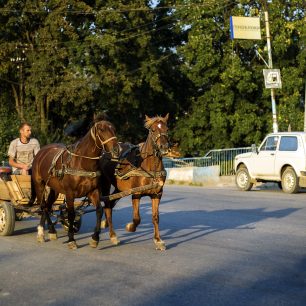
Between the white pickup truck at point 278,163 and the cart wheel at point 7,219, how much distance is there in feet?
40.1

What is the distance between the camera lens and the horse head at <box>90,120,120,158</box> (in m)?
9.77

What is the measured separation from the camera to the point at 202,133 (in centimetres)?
4212

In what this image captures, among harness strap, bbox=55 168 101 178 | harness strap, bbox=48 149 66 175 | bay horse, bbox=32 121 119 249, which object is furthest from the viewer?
Answer: harness strap, bbox=48 149 66 175

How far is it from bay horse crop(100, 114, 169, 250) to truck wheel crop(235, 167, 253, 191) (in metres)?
13.5

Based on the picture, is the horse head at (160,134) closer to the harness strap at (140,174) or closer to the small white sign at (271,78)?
the harness strap at (140,174)

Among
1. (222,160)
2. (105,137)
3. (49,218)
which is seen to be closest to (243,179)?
(222,160)

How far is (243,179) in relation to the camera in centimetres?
2461

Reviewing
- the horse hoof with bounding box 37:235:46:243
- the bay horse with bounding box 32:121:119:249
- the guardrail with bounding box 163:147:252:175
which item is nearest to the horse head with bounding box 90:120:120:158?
the bay horse with bounding box 32:121:119:249

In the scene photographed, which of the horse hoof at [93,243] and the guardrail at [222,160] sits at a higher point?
the guardrail at [222,160]

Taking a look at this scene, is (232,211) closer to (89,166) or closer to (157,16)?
(89,166)

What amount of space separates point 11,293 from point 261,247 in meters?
4.40

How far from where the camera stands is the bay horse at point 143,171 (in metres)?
10.1

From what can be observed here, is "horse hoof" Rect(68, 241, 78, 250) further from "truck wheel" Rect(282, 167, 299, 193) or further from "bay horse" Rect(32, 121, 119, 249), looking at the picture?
"truck wheel" Rect(282, 167, 299, 193)

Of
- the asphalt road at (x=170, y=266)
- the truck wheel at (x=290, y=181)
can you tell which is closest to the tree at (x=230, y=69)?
the truck wheel at (x=290, y=181)
